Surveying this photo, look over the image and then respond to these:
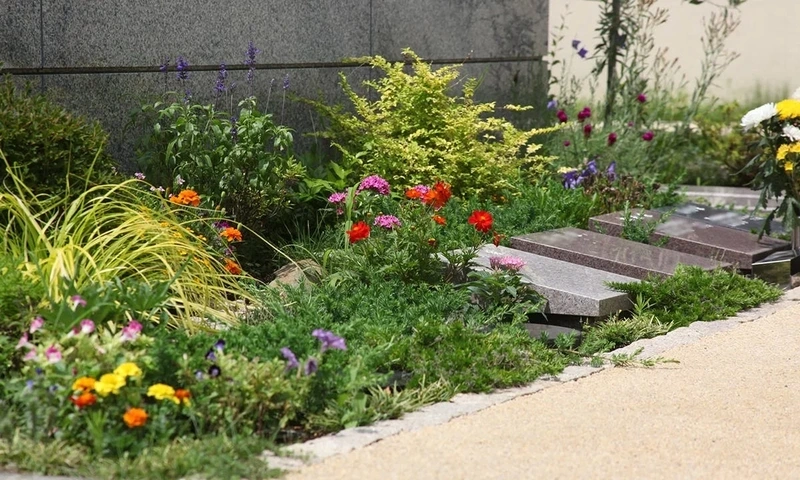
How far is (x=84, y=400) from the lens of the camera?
3748 mm

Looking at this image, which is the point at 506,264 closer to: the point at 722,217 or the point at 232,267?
the point at 232,267

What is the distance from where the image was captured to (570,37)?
16641 mm

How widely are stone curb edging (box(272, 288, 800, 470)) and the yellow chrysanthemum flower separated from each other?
1.94m

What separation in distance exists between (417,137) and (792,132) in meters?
2.66

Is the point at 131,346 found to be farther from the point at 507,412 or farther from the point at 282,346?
the point at 507,412

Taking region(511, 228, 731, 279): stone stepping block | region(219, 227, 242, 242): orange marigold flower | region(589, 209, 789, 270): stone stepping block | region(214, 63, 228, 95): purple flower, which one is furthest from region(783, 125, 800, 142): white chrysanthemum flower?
region(219, 227, 242, 242): orange marigold flower

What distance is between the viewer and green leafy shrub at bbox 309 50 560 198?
8.22 meters

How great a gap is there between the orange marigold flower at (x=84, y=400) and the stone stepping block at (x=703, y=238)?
5.16 meters

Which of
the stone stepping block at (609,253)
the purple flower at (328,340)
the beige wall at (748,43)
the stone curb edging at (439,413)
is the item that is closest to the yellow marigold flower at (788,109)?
the stone stepping block at (609,253)

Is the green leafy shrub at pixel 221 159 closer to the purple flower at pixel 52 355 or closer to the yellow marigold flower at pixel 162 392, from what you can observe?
the purple flower at pixel 52 355

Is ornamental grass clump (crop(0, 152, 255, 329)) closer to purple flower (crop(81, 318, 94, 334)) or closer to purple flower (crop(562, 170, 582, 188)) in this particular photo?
purple flower (crop(81, 318, 94, 334))

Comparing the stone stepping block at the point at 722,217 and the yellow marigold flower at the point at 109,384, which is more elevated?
the yellow marigold flower at the point at 109,384

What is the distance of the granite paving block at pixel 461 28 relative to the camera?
9555 mm

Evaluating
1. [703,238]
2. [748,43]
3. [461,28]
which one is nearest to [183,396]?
[703,238]
